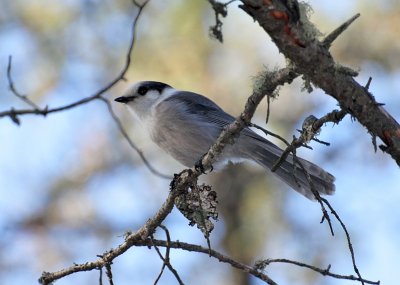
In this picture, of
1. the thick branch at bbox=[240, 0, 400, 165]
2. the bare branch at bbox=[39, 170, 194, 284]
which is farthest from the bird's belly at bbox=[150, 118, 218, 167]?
the thick branch at bbox=[240, 0, 400, 165]

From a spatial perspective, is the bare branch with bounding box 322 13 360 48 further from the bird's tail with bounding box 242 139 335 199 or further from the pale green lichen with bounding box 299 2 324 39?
the bird's tail with bounding box 242 139 335 199

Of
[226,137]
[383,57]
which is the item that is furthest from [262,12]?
[383,57]

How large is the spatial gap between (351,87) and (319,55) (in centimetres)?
17

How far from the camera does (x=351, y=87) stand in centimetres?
225

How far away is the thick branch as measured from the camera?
82.0 inches

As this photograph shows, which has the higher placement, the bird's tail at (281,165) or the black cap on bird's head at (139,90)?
the black cap on bird's head at (139,90)

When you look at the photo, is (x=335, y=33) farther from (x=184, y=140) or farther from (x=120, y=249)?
(x=184, y=140)

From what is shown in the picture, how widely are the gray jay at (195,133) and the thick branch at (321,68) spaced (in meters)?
1.87

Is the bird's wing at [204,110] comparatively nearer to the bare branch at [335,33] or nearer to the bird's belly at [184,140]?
the bird's belly at [184,140]

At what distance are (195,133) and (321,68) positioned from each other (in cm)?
237

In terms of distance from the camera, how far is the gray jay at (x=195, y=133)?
175 inches

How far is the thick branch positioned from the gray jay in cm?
187

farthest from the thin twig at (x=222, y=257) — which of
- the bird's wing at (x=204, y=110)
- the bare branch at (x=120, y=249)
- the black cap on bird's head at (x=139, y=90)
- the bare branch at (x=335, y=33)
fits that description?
the black cap on bird's head at (x=139, y=90)

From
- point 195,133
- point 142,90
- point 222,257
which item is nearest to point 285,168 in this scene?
point 195,133
